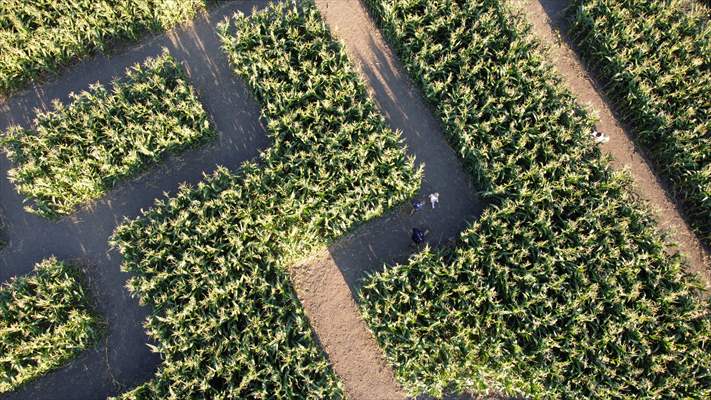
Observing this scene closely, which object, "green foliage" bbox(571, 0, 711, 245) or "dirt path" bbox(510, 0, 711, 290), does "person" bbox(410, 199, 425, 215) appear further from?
"green foliage" bbox(571, 0, 711, 245)

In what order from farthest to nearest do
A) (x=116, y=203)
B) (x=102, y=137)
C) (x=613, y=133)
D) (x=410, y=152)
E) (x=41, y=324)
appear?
(x=613, y=133)
(x=410, y=152)
(x=116, y=203)
(x=102, y=137)
(x=41, y=324)

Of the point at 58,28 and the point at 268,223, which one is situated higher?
the point at 58,28

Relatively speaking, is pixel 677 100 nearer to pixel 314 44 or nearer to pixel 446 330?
pixel 446 330

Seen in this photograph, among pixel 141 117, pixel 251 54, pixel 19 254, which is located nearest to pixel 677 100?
pixel 251 54

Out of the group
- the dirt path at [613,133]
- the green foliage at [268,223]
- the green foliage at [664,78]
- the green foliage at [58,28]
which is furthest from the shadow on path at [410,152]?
the green foliage at [664,78]

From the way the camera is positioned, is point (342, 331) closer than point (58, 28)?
Yes

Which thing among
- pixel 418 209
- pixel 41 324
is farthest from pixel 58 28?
pixel 418 209

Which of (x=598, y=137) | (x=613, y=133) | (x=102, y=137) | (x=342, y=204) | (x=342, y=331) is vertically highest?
(x=102, y=137)

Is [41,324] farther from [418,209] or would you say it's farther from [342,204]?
[418,209]

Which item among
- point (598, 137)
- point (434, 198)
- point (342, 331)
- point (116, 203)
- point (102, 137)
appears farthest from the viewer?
point (598, 137)
